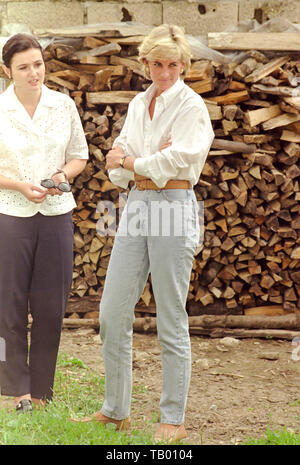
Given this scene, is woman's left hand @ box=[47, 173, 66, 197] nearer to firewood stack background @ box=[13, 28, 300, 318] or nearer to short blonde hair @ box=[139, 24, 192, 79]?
short blonde hair @ box=[139, 24, 192, 79]

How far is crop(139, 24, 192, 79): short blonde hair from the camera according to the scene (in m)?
2.86

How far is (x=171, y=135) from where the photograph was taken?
297 centimetres

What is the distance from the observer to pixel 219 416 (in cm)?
369

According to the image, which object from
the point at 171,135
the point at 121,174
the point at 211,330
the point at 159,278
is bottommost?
the point at 211,330

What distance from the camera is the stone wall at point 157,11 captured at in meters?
5.32

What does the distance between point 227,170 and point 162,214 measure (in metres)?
2.24

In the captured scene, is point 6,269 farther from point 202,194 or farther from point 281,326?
point 281,326

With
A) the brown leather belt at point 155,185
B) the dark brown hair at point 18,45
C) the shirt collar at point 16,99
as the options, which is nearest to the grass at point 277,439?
the brown leather belt at point 155,185

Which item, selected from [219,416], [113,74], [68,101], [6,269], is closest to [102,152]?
[113,74]

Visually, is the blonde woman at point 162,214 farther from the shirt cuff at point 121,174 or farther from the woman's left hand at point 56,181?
the woman's left hand at point 56,181

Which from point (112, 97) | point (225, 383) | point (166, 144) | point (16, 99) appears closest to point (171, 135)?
point (166, 144)

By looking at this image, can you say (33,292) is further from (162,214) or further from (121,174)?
(162,214)

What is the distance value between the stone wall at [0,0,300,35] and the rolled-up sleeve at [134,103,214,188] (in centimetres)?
267

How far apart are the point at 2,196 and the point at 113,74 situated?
2.03m
